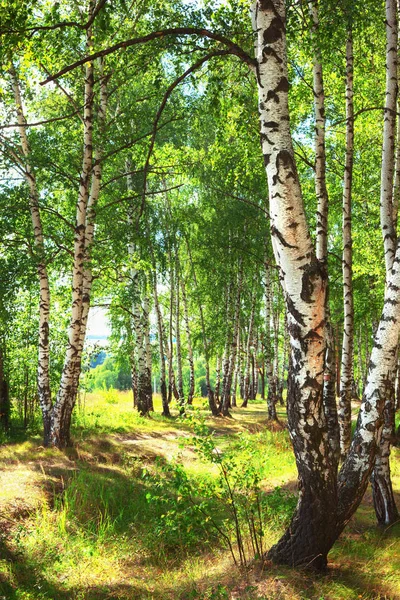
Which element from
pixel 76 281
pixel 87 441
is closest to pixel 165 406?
pixel 87 441

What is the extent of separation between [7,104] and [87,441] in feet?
22.9

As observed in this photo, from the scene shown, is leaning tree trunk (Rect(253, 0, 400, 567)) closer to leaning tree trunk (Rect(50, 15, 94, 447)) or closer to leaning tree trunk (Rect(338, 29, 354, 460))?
leaning tree trunk (Rect(338, 29, 354, 460))

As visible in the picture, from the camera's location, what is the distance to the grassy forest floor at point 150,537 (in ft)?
13.1

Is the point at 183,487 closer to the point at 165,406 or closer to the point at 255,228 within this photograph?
the point at 165,406

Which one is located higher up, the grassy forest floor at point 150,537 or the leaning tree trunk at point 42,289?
the leaning tree trunk at point 42,289

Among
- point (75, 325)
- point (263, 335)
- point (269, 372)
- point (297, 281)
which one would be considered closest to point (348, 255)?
point (297, 281)

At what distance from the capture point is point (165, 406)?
54.2 feet

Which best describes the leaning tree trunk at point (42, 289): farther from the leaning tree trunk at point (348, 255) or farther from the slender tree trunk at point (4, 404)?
the leaning tree trunk at point (348, 255)

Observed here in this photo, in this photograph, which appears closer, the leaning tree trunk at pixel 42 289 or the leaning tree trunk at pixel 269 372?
the leaning tree trunk at pixel 42 289

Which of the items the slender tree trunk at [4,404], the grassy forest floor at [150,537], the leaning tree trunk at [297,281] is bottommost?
the grassy forest floor at [150,537]

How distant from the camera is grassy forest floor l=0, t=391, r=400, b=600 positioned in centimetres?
400

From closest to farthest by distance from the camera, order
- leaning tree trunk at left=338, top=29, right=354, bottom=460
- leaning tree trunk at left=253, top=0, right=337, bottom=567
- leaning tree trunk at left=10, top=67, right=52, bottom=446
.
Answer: leaning tree trunk at left=253, top=0, right=337, bottom=567
leaning tree trunk at left=338, top=29, right=354, bottom=460
leaning tree trunk at left=10, top=67, right=52, bottom=446

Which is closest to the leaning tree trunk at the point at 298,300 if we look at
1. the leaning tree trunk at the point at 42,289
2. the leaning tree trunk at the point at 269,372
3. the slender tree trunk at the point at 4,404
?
the leaning tree trunk at the point at 42,289

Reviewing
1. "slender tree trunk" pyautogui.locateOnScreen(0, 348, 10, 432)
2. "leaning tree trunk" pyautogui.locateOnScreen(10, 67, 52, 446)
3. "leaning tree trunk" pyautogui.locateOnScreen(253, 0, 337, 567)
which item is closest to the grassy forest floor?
"leaning tree trunk" pyautogui.locateOnScreen(253, 0, 337, 567)
